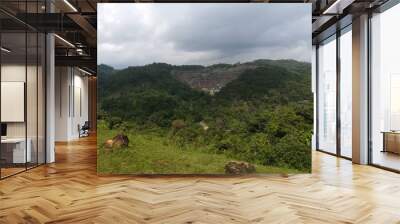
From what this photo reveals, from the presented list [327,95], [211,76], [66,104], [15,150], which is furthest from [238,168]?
[66,104]

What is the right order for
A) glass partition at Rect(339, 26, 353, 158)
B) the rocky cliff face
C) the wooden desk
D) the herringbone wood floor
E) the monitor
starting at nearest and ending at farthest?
the herringbone wood floor, the monitor, the rocky cliff face, the wooden desk, glass partition at Rect(339, 26, 353, 158)

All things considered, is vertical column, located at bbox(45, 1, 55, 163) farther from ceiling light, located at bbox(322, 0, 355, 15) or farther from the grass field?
ceiling light, located at bbox(322, 0, 355, 15)

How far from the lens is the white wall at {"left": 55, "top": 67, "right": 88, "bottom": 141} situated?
14.3 m

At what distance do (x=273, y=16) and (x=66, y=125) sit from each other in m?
10.4

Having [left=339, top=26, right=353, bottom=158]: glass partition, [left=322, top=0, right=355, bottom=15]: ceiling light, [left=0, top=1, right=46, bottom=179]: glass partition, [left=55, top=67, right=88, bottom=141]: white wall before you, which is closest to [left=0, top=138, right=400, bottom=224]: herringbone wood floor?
[left=0, top=1, right=46, bottom=179]: glass partition

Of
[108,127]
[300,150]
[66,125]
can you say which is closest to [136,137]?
[108,127]

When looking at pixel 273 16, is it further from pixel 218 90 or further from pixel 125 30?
pixel 125 30

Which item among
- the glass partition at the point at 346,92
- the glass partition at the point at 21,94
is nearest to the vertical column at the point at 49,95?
the glass partition at the point at 21,94

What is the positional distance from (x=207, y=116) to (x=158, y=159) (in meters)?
1.10

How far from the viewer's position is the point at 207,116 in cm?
645

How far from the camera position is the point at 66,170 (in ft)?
22.6

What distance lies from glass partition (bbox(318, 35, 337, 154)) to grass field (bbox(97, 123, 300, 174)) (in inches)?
157

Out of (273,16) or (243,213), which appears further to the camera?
(273,16)

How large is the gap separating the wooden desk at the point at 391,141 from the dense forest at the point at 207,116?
67.7 inches
